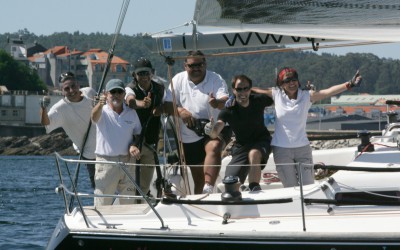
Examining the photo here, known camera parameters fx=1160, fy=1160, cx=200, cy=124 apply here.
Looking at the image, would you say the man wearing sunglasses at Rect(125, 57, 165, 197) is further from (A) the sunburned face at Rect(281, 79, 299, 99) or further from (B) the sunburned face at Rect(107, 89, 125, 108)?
(A) the sunburned face at Rect(281, 79, 299, 99)

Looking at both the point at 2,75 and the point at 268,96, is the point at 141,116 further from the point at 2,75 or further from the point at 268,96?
the point at 2,75

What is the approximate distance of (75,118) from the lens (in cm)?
1085

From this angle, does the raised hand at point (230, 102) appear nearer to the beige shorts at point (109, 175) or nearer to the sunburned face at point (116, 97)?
the sunburned face at point (116, 97)

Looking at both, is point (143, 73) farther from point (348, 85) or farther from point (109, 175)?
point (348, 85)

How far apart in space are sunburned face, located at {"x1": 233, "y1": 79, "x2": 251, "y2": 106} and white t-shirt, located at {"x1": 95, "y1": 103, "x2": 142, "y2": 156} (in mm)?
1089

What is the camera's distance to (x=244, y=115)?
32.3ft

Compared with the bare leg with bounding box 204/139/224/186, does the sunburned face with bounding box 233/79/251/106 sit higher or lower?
higher

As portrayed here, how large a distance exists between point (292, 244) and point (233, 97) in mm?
1902

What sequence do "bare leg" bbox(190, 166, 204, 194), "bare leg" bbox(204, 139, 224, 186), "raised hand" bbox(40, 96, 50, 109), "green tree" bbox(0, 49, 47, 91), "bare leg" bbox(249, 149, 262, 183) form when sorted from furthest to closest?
"green tree" bbox(0, 49, 47, 91) → "bare leg" bbox(190, 166, 204, 194) → "raised hand" bbox(40, 96, 50, 109) → "bare leg" bbox(204, 139, 224, 186) → "bare leg" bbox(249, 149, 262, 183)

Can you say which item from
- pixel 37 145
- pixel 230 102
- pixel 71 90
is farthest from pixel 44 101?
pixel 37 145

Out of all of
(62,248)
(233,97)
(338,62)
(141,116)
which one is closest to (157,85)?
(141,116)

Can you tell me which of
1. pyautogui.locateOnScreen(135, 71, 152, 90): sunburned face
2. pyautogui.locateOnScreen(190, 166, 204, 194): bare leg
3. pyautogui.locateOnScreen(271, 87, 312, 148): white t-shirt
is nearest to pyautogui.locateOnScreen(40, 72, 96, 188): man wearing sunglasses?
pyautogui.locateOnScreen(135, 71, 152, 90): sunburned face

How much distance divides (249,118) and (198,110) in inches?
26.2

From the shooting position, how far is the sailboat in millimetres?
8531
